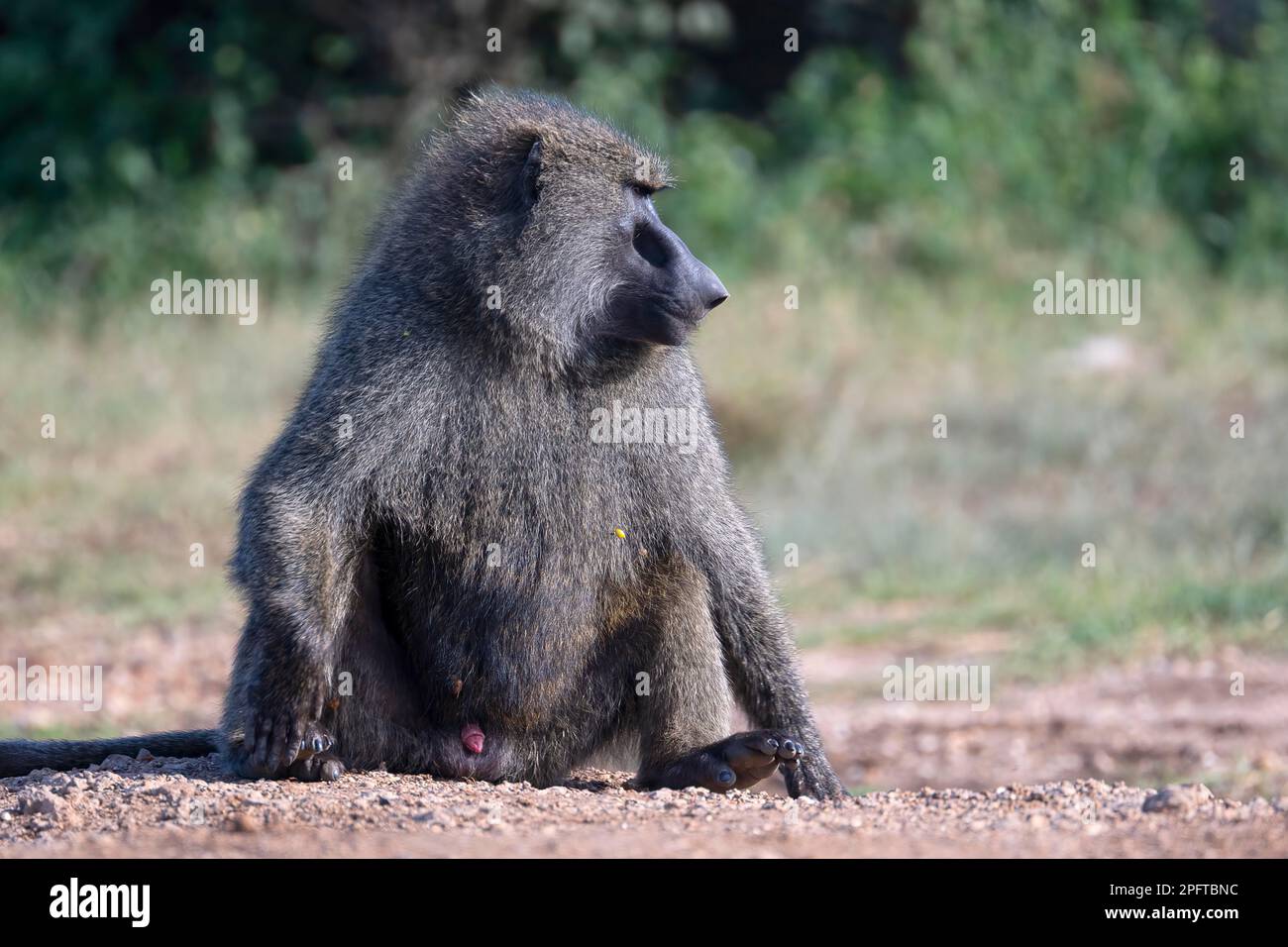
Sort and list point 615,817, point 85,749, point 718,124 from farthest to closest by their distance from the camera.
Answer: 1. point 718,124
2. point 85,749
3. point 615,817

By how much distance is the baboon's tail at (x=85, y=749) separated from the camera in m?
4.46

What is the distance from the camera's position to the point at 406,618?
4062 mm

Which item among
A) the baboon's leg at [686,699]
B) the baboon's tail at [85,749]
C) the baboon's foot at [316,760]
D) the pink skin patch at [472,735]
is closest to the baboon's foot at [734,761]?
the baboon's leg at [686,699]

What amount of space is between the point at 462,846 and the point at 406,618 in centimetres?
94

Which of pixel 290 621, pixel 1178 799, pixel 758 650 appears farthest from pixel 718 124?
pixel 1178 799

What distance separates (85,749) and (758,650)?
182 cm

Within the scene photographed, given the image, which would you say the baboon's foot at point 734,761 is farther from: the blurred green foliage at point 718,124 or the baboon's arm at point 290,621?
the blurred green foliage at point 718,124

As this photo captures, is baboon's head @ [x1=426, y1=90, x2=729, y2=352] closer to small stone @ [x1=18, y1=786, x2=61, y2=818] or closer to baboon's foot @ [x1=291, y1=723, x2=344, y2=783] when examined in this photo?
baboon's foot @ [x1=291, y1=723, x2=344, y2=783]

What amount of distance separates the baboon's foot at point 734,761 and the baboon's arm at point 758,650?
0.63ft

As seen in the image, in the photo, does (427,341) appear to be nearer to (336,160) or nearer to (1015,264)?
(1015,264)

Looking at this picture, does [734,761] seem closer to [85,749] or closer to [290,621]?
[290,621]

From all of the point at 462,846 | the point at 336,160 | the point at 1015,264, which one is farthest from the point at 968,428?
the point at 462,846

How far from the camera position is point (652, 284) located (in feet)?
13.8

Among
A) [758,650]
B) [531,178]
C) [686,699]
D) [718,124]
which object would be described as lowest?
[686,699]
